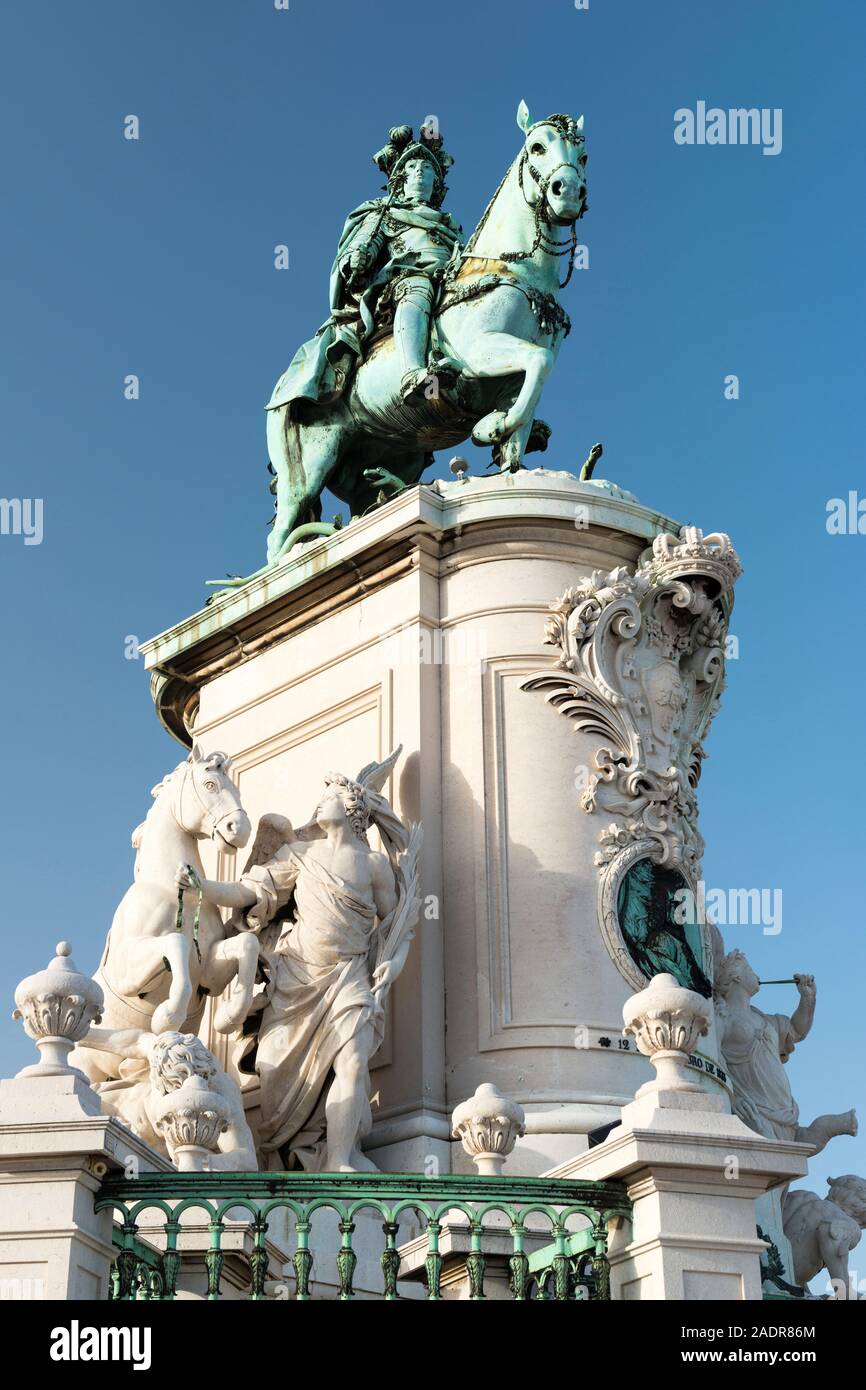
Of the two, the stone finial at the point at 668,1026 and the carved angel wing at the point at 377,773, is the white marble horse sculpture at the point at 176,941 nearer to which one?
the carved angel wing at the point at 377,773

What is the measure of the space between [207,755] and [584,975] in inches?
122

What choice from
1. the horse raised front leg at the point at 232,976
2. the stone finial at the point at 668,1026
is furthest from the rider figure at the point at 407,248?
the stone finial at the point at 668,1026

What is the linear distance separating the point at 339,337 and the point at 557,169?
104 inches

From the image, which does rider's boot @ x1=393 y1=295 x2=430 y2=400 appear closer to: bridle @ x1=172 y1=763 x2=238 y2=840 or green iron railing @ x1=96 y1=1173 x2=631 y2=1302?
bridle @ x1=172 y1=763 x2=238 y2=840

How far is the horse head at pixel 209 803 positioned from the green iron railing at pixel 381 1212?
13.4ft

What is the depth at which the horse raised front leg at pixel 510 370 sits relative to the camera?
660 inches

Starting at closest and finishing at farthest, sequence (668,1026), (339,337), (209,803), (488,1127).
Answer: (668,1026) → (488,1127) → (209,803) → (339,337)

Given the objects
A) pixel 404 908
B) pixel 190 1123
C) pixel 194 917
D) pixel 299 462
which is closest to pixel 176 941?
pixel 194 917

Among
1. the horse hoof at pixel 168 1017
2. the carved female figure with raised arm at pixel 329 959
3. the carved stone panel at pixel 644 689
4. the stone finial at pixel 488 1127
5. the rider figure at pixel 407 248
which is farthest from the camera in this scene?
the rider figure at pixel 407 248

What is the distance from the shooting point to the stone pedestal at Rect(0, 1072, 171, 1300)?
902 cm

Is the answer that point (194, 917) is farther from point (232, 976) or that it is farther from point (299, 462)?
point (299, 462)

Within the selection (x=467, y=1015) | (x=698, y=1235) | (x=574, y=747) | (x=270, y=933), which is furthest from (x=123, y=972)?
(x=698, y=1235)

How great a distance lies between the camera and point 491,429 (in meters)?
17.0
